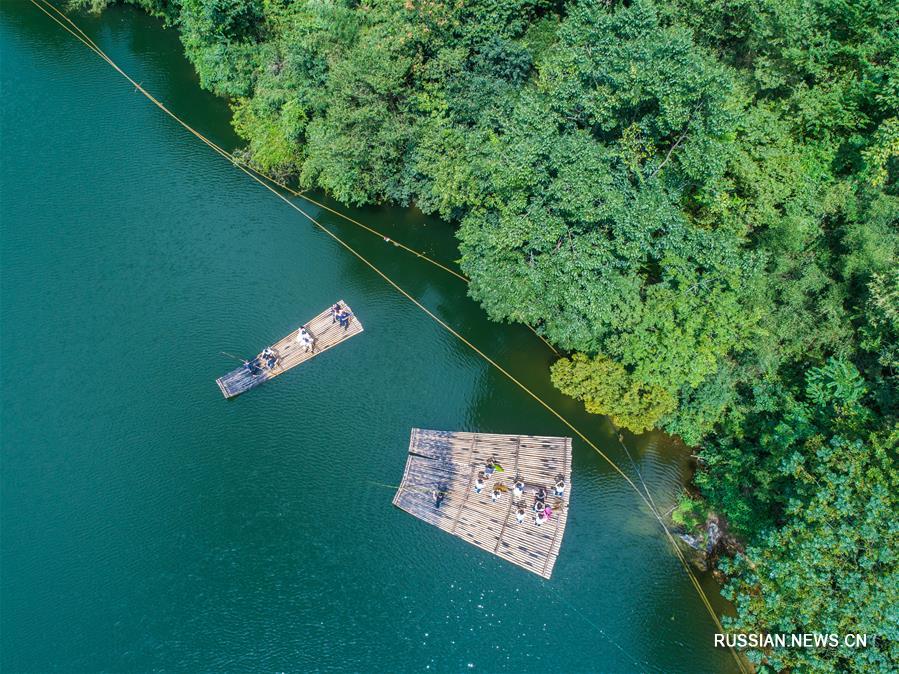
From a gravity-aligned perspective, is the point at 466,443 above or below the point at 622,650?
above

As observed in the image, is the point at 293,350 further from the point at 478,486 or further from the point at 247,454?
the point at 478,486

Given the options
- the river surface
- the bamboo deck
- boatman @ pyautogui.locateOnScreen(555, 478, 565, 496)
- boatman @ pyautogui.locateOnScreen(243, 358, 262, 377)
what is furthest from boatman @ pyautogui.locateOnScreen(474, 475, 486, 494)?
boatman @ pyautogui.locateOnScreen(243, 358, 262, 377)

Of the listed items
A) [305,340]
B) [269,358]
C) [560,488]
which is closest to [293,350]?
[305,340]

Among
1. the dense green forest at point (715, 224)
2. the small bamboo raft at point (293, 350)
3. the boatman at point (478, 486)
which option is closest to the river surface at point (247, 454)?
the small bamboo raft at point (293, 350)

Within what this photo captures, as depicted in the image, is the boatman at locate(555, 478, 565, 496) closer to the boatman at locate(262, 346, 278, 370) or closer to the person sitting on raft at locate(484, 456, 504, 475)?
the person sitting on raft at locate(484, 456, 504, 475)

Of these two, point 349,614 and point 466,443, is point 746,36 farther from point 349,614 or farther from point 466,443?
point 349,614

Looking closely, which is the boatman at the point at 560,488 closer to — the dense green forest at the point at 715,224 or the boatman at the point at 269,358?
the dense green forest at the point at 715,224

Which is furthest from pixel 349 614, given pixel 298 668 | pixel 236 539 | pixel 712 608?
pixel 712 608
